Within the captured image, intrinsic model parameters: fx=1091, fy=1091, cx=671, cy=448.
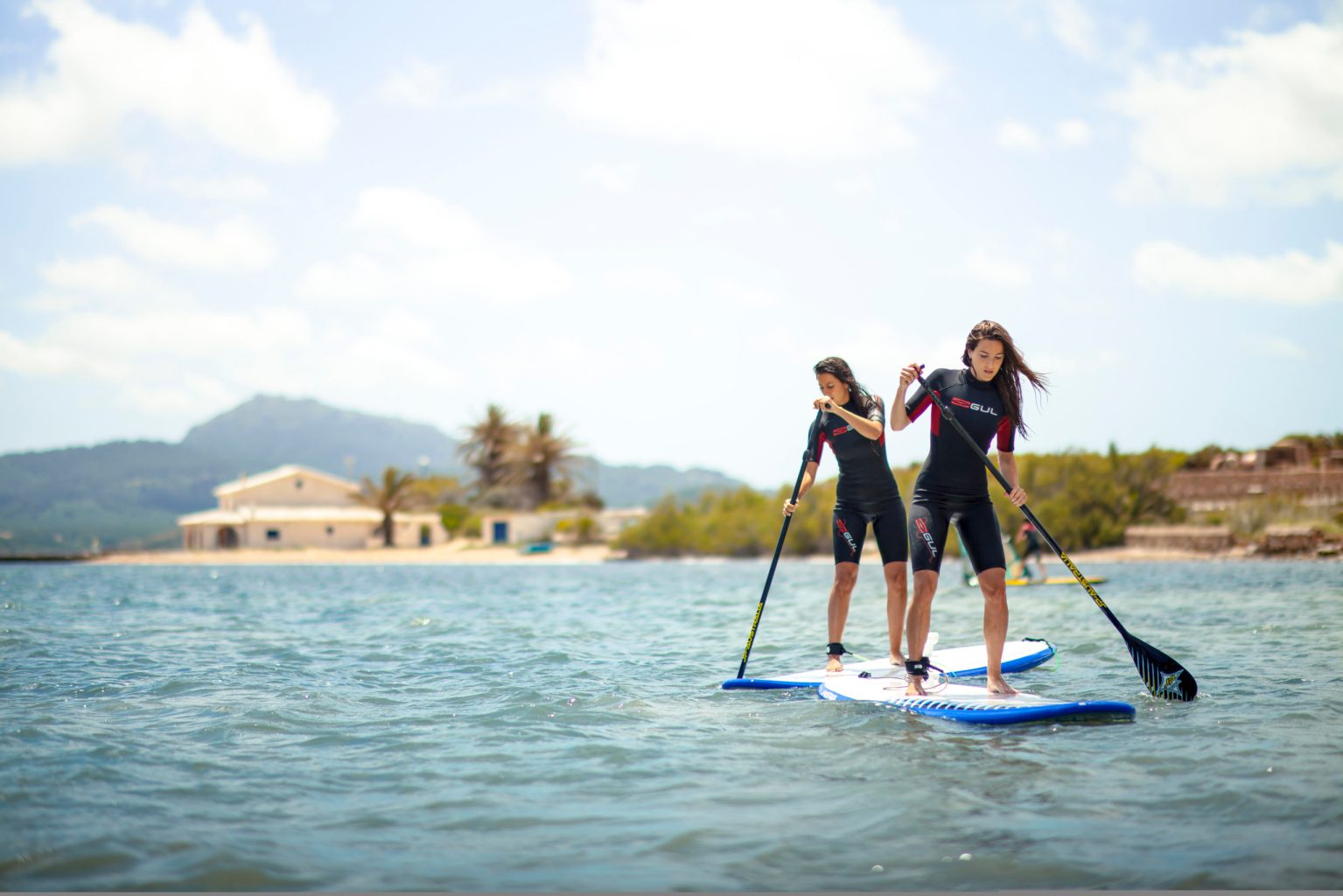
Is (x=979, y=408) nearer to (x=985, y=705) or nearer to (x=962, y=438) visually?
(x=962, y=438)

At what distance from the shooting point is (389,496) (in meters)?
56.7

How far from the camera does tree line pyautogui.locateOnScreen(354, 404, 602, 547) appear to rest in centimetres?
5741

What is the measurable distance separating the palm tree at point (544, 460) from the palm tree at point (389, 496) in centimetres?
646

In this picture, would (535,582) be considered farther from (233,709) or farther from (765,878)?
(765,878)

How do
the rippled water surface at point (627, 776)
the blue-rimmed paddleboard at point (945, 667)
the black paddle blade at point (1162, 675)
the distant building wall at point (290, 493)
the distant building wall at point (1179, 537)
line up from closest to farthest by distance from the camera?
the rippled water surface at point (627, 776), the black paddle blade at point (1162, 675), the blue-rimmed paddleboard at point (945, 667), the distant building wall at point (1179, 537), the distant building wall at point (290, 493)

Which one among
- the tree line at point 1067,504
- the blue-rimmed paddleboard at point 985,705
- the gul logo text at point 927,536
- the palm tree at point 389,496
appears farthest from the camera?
the palm tree at point 389,496

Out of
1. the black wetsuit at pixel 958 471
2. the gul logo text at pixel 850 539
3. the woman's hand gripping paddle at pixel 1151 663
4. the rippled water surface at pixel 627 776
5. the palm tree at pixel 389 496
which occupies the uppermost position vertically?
the palm tree at pixel 389 496

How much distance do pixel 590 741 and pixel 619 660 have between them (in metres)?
3.83

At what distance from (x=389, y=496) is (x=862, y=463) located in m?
51.9

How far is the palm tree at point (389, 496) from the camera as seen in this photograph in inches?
2224

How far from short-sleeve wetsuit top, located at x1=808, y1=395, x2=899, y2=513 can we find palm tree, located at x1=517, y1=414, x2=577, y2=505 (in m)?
54.1

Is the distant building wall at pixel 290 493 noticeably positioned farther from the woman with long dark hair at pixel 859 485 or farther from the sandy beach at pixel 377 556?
the woman with long dark hair at pixel 859 485

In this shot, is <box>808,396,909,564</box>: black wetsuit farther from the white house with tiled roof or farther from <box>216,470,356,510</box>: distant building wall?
<box>216,470,356,510</box>: distant building wall

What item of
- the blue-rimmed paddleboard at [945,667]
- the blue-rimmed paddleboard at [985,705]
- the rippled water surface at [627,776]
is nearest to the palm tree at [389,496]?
the rippled water surface at [627,776]
